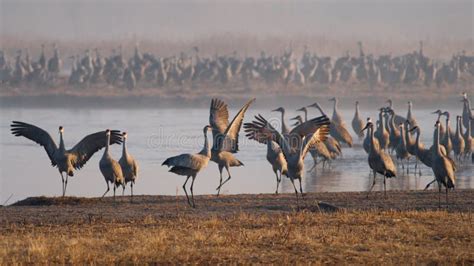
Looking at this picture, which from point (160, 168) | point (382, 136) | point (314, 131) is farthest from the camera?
point (382, 136)

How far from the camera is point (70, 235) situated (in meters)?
9.34

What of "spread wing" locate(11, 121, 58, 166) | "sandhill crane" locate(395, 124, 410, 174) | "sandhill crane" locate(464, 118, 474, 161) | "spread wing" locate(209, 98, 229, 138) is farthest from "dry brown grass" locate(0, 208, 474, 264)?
"sandhill crane" locate(464, 118, 474, 161)

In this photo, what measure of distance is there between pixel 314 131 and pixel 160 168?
456 centimetres

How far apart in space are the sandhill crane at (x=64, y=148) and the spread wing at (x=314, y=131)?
96.8 inches

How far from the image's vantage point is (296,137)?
13391 millimetres

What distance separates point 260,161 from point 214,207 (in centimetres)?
615

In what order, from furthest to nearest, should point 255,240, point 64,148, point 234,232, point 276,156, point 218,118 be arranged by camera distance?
point 218,118, point 276,156, point 64,148, point 234,232, point 255,240

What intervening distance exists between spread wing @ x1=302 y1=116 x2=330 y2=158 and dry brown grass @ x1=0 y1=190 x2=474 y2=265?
2.31ft

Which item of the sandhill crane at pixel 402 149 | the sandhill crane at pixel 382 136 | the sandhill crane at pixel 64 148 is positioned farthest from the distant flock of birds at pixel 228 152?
the sandhill crane at pixel 382 136

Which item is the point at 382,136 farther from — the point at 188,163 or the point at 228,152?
the point at 188,163

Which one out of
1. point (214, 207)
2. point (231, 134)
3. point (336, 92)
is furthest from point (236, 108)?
point (214, 207)

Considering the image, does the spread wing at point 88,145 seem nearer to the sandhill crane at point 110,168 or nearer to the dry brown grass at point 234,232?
the sandhill crane at point 110,168

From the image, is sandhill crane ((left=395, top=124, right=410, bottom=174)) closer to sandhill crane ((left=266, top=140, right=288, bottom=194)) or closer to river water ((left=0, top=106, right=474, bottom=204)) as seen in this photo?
river water ((left=0, top=106, right=474, bottom=204))

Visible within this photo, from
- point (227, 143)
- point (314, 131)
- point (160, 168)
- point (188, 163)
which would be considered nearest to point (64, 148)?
point (188, 163)
